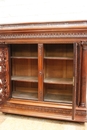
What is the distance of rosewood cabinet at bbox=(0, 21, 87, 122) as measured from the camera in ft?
6.93

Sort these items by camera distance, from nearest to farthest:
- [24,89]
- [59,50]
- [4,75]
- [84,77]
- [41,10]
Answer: [84,77] → [4,75] → [59,50] → [41,10] → [24,89]

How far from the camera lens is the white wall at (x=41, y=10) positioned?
102 inches

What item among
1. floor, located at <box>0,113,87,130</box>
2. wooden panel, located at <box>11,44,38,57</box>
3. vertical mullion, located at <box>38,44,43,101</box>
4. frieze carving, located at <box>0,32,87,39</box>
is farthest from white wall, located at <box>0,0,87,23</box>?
floor, located at <box>0,113,87,130</box>

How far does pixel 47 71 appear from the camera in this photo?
8.83ft

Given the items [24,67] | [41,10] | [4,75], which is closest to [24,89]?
[24,67]

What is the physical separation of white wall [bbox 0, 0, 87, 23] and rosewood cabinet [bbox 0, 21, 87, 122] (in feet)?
0.45

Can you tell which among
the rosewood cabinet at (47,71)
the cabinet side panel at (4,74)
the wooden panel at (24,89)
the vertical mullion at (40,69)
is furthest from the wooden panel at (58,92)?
the cabinet side panel at (4,74)

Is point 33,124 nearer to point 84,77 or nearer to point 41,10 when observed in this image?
point 84,77

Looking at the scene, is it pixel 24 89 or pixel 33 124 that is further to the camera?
pixel 24 89

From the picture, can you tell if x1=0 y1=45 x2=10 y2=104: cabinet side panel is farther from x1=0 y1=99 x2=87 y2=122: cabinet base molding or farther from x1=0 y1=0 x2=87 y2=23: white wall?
x1=0 y1=0 x2=87 y2=23: white wall

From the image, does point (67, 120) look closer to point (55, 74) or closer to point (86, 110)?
point (86, 110)

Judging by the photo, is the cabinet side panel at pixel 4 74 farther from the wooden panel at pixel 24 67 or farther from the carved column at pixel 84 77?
the carved column at pixel 84 77

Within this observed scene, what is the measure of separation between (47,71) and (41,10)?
1.17m

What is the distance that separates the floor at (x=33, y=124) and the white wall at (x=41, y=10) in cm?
180
